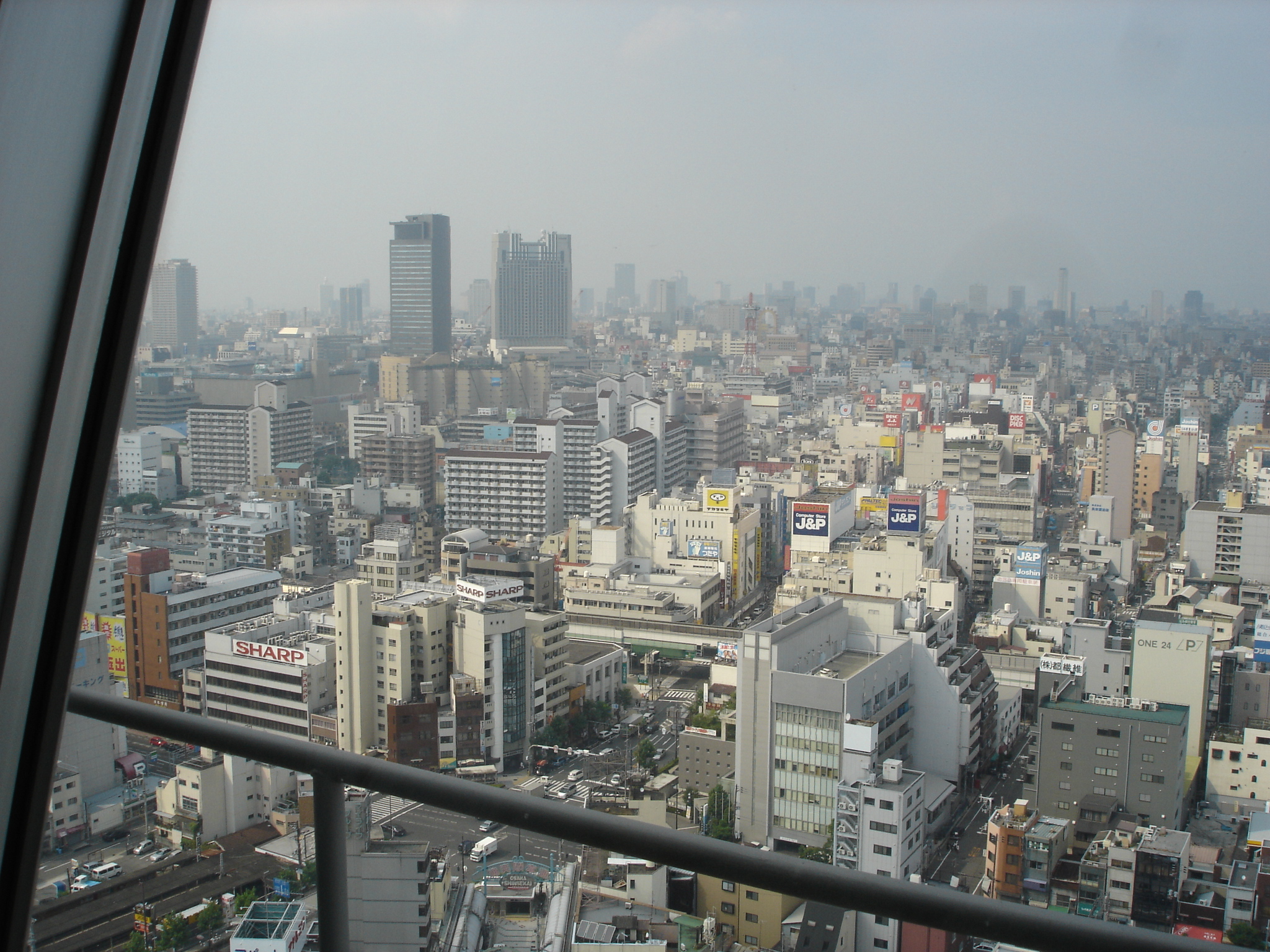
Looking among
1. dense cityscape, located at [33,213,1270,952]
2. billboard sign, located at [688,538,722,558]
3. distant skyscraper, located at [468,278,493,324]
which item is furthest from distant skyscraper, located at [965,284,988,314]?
distant skyscraper, located at [468,278,493,324]

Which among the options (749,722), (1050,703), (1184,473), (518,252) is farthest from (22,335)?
(518,252)

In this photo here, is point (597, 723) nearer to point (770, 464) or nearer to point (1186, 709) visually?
point (1186, 709)

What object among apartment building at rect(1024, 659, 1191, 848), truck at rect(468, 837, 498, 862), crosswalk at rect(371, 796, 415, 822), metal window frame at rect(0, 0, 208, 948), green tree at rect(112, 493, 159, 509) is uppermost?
metal window frame at rect(0, 0, 208, 948)

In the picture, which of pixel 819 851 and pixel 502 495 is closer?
pixel 819 851

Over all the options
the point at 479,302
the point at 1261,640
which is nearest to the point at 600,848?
the point at 1261,640

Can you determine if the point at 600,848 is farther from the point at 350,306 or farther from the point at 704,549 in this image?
the point at 704,549

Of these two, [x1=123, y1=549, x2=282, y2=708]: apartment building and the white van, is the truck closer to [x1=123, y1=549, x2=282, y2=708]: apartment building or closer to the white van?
the white van

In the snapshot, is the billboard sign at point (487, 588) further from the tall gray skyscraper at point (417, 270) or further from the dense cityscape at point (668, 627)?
the tall gray skyscraper at point (417, 270)
